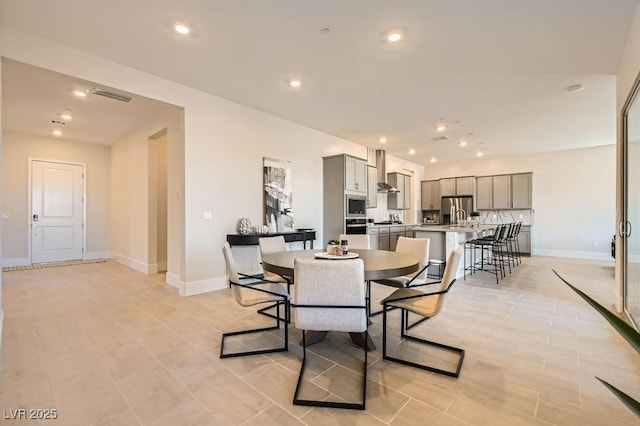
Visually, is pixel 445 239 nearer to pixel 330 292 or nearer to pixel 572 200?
pixel 330 292

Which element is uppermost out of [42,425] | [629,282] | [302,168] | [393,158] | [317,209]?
[393,158]

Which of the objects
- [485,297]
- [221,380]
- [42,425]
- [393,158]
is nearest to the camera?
[42,425]

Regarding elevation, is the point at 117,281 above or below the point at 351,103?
below

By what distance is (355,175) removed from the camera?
625 cm

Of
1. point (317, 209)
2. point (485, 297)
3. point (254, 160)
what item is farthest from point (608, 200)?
point (254, 160)

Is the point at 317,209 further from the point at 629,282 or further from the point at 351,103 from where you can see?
the point at 629,282

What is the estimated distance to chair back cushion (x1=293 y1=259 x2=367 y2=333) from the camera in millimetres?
1872

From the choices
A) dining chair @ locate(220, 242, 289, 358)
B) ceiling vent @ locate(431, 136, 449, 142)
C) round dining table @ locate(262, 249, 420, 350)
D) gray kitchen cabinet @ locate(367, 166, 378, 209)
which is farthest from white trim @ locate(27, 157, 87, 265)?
ceiling vent @ locate(431, 136, 449, 142)

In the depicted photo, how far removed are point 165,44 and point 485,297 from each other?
488 centimetres

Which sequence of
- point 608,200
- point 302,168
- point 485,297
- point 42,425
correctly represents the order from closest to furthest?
point 42,425 → point 485,297 → point 302,168 → point 608,200

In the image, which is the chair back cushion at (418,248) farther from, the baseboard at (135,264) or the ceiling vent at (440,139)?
the baseboard at (135,264)

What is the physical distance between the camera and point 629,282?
3.25m

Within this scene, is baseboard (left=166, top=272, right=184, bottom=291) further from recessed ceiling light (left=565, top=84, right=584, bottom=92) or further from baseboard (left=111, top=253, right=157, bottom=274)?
recessed ceiling light (left=565, top=84, right=584, bottom=92)

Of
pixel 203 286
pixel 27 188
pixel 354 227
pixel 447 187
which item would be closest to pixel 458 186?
pixel 447 187
